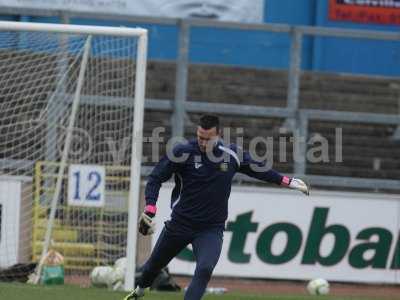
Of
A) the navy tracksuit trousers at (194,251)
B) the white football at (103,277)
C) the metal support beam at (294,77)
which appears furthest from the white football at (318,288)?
the navy tracksuit trousers at (194,251)

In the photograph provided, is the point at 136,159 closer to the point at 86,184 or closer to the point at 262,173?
the point at 86,184

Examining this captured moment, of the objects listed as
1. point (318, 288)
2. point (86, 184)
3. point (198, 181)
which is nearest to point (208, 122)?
point (198, 181)

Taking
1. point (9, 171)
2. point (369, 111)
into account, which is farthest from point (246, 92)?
point (9, 171)

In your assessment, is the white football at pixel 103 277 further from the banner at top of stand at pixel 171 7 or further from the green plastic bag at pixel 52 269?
the banner at top of stand at pixel 171 7

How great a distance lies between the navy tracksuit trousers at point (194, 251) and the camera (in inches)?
433

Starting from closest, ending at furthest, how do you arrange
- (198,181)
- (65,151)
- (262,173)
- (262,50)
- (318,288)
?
1. (198,181)
2. (262,173)
3. (65,151)
4. (318,288)
5. (262,50)

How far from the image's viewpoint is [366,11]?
78.1 feet

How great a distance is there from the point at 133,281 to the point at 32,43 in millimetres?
3681

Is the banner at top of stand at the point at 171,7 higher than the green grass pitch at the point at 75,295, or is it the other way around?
the banner at top of stand at the point at 171,7

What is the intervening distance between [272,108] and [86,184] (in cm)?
367

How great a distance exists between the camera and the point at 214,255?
36.6 feet

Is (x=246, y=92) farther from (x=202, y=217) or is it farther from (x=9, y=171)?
(x=202, y=217)

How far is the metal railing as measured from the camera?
17750 mm

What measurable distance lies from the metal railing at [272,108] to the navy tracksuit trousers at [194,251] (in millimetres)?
6192
